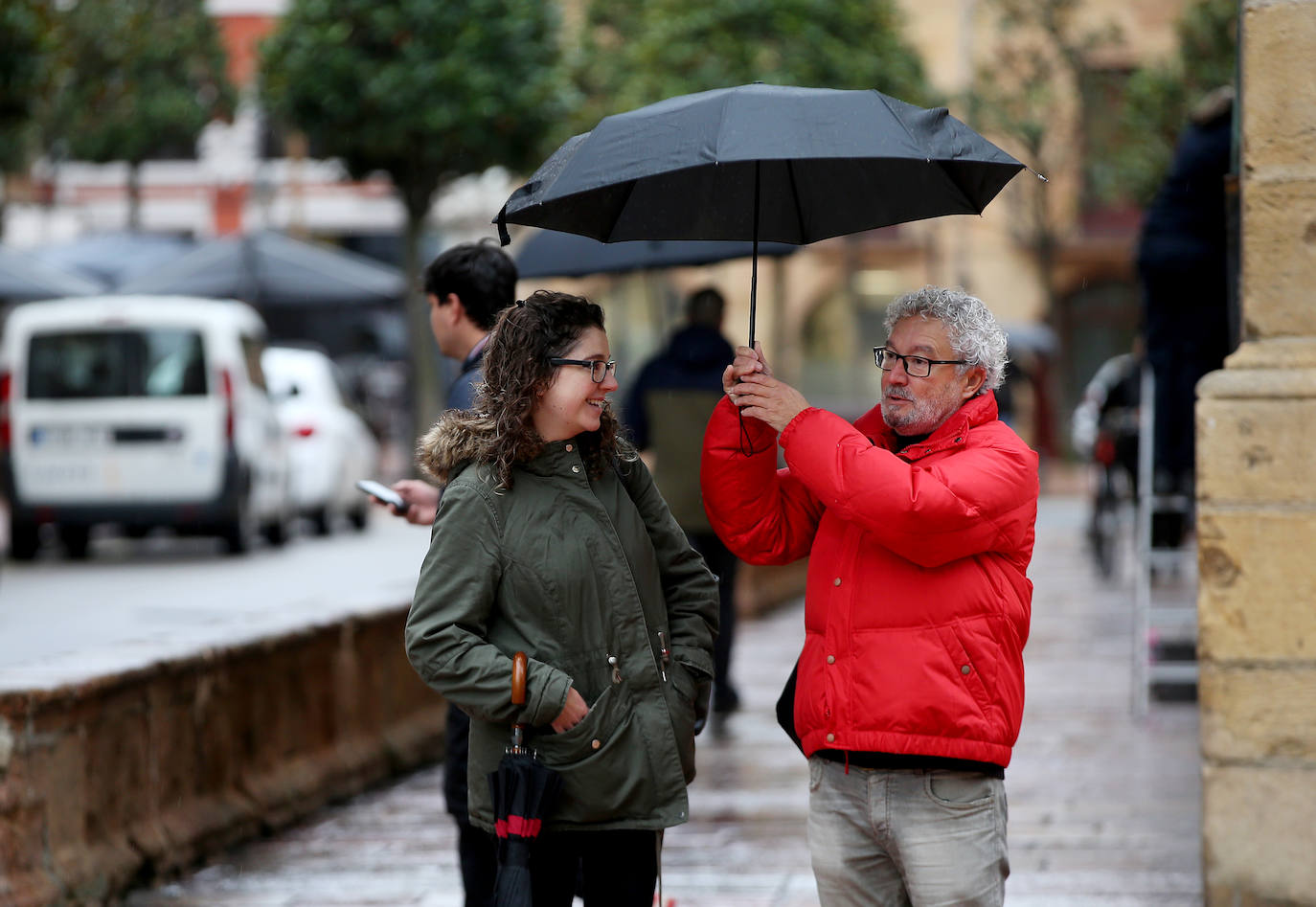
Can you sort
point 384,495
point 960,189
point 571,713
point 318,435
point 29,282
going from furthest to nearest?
point 29,282
point 318,435
point 384,495
point 960,189
point 571,713

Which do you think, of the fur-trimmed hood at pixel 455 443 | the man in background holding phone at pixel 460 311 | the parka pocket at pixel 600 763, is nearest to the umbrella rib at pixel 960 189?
the fur-trimmed hood at pixel 455 443

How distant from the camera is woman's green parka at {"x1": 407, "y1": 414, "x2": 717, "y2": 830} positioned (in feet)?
11.6

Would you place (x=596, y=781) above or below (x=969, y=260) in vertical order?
below

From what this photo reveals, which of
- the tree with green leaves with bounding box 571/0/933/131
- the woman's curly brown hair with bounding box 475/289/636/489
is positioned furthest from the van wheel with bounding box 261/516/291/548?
the woman's curly brown hair with bounding box 475/289/636/489

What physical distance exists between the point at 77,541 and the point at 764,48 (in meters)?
14.9

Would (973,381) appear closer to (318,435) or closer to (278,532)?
(278,532)

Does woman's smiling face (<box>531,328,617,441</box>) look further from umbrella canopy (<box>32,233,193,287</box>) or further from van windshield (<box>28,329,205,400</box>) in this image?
umbrella canopy (<box>32,233,193,287</box>)

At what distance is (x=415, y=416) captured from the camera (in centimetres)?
2275

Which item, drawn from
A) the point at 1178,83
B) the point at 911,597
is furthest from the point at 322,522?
the point at 911,597

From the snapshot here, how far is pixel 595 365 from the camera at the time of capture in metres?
3.71

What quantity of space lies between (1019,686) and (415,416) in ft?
63.9

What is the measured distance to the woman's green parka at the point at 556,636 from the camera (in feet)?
11.6

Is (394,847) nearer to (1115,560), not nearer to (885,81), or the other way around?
(1115,560)

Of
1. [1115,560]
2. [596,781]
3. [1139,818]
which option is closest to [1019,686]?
[596,781]
